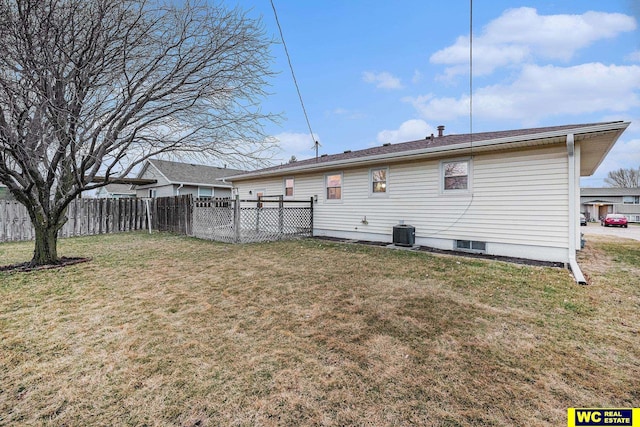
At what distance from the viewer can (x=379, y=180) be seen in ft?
29.2

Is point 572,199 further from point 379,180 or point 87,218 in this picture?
point 87,218

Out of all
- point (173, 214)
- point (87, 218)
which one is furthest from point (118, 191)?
point (173, 214)

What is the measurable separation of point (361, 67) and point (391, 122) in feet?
15.6

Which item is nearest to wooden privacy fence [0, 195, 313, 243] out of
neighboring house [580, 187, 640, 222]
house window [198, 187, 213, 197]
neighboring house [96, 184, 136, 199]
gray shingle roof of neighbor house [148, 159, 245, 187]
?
gray shingle roof of neighbor house [148, 159, 245, 187]

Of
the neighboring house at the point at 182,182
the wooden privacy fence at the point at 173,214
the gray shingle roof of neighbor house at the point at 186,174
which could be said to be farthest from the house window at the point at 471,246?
the neighboring house at the point at 182,182

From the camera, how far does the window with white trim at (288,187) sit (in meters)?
11.7

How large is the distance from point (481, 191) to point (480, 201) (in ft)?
0.81

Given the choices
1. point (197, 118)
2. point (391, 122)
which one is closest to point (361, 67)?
point (391, 122)

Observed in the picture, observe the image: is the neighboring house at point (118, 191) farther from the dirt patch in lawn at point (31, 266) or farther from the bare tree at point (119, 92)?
the bare tree at point (119, 92)

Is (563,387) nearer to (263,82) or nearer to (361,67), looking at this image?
(263,82)

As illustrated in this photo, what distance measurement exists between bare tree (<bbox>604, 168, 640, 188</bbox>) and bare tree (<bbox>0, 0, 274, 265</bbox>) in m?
60.0

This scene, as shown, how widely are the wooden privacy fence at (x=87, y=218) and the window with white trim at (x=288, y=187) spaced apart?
7.08 metres

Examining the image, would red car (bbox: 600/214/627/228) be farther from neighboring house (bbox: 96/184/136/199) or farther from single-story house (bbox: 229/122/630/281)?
neighboring house (bbox: 96/184/136/199)

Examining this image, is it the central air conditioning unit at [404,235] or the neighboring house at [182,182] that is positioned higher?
the neighboring house at [182,182]
